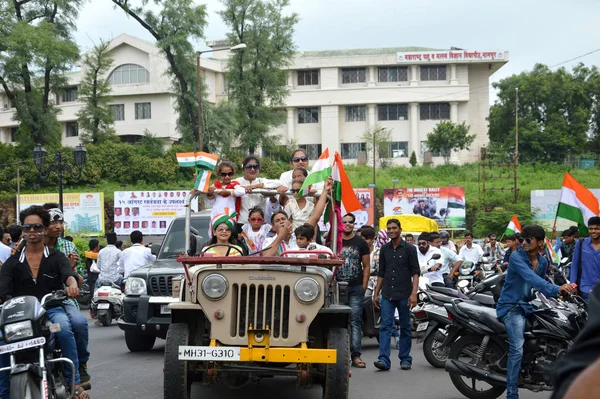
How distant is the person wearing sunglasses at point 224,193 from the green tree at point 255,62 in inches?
1834

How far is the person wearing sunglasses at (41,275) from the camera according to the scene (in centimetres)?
666

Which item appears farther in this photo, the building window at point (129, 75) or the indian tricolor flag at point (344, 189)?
the building window at point (129, 75)

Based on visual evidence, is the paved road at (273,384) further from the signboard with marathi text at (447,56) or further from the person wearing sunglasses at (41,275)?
the signboard with marathi text at (447,56)

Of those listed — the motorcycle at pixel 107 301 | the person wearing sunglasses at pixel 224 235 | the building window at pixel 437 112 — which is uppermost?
the building window at pixel 437 112

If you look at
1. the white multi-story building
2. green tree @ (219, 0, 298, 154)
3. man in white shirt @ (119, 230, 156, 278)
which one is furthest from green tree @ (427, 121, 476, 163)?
man in white shirt @ (119, 230, 156, 278)

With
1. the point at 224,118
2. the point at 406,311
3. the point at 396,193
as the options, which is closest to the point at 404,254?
the point at 406,311

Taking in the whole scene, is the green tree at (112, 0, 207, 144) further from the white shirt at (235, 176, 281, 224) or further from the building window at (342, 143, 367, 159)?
the white shirt at (235, 176, 281, 224)

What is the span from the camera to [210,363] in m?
7.27

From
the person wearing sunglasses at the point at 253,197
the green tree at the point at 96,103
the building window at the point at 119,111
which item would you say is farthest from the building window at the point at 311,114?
the person wearing sunglasses at the point at 253,197

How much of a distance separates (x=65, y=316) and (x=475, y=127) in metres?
70.7

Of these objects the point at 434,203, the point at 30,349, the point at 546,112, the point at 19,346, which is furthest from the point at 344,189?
the point at 546,112

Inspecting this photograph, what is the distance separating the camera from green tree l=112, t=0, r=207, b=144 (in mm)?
48250

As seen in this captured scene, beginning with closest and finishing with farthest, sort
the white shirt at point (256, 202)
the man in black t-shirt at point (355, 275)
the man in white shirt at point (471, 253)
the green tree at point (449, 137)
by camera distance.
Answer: the white shirt at point (256, 202) → the man in black t-shirt at point (355, 275) → the man in white shirt at point (471, 253) → the green tree at point (449, 137)

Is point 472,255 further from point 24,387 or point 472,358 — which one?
point 24,387
